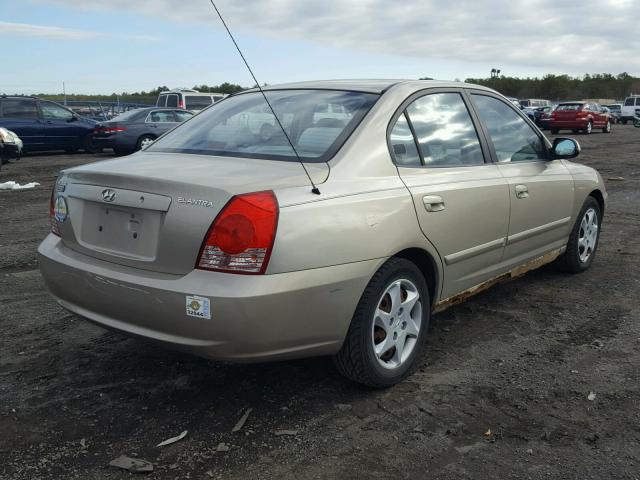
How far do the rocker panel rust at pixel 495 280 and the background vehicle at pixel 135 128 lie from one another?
546 inches

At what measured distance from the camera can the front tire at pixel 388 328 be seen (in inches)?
123

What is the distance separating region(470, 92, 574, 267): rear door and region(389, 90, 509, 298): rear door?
18 centimetres

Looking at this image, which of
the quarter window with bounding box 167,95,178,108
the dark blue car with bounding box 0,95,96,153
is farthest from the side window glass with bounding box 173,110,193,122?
the quarter window with bounding box 167,95,178,108

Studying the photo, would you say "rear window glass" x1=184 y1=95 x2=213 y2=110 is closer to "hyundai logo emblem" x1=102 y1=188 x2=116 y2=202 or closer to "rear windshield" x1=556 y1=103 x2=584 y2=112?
"rear windshield" x1=556 y1=103 x2=584 y2=112

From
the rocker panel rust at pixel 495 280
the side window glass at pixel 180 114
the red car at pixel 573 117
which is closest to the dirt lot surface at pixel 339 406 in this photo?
the rocker panel rust at pixel 495 280

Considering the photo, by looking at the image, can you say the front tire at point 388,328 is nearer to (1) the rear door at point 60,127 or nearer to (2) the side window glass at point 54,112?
(1) the rear door at point 60,127

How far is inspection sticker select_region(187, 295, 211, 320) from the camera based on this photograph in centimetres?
270

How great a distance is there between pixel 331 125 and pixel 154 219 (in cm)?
110

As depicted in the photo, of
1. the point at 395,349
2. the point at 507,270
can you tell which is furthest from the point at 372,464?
the point at 507,270

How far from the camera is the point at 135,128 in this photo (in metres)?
17.5

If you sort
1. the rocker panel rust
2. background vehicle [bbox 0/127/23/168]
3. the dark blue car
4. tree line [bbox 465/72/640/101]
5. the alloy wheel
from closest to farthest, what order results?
1. the alloy wheel
2. the rocker panel rust
3. background vehicle [bbox 0/127/23/168]
4. the dark blue car
5. tree line [bbox 465/72/640/101]

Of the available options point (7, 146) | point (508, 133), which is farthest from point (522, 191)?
point (7, 146)

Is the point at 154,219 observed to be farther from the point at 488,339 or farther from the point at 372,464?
the point at 488,339

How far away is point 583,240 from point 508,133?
60.1 inches
